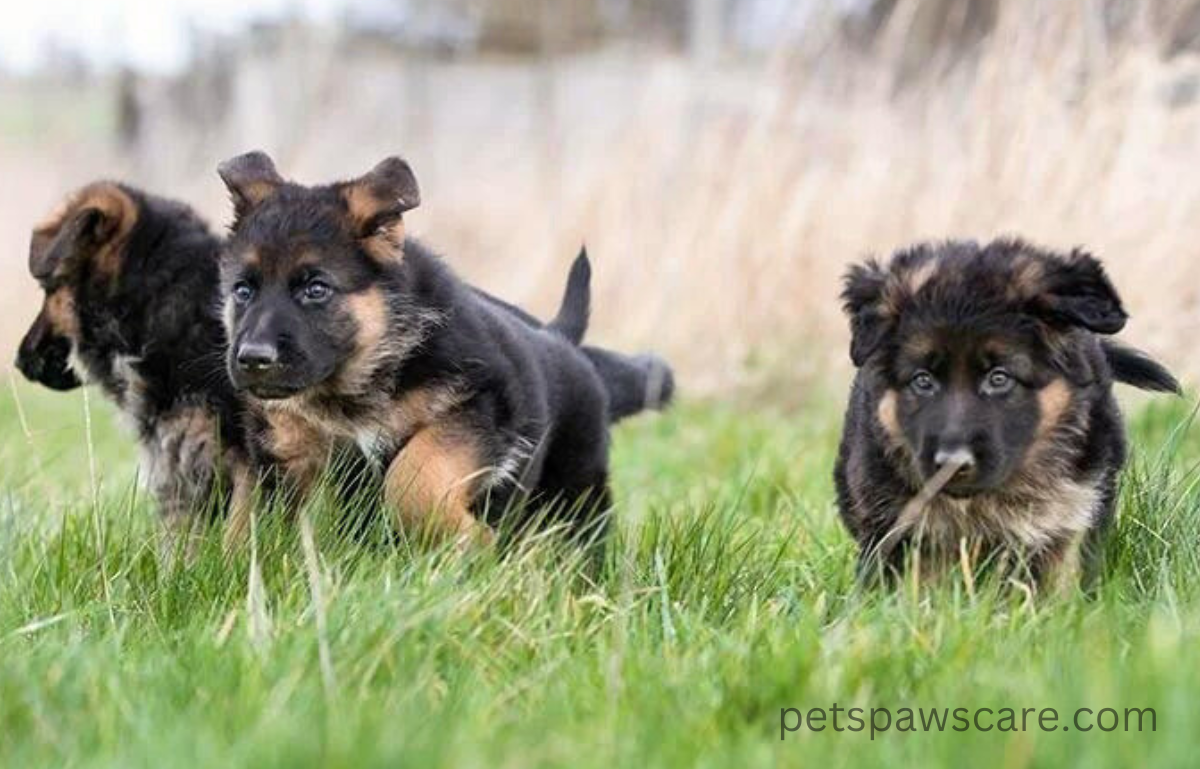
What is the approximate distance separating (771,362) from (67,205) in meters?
4.89

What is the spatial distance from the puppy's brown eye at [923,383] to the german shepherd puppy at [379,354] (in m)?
1.03

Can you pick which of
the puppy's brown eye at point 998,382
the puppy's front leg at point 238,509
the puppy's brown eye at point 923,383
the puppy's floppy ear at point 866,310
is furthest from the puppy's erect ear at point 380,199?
the puppy's brown eye at point 998,382

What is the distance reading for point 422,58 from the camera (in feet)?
71.1

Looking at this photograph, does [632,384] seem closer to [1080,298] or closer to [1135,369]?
[1135,369]

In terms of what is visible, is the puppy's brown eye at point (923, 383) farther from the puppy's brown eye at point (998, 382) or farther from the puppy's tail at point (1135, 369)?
the puppy's tail at point (1135, 369)

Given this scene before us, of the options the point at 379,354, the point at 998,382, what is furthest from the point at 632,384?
the point at 998,382

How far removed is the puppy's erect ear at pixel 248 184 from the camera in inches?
203

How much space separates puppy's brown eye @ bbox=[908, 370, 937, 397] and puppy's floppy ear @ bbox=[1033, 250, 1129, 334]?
30 cm

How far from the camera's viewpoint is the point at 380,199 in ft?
16.5

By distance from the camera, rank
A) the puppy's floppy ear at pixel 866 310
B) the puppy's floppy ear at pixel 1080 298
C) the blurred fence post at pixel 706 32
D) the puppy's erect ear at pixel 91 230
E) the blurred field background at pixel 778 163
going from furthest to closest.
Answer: the blurred fence post at pixel 706 32 < the blurred field background at pixel 778 163 < the puppy's erect ear at pixel 91 230 < the puppy's floppy ear at pixel 866 310 < the puppy's floppy ear at pixel 1080 298

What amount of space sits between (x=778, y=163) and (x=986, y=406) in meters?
6.11

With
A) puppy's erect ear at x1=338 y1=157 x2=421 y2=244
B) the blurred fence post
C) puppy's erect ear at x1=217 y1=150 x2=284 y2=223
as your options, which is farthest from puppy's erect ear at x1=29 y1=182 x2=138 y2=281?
the blurred fence post

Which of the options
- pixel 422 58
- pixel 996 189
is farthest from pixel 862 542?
pixel 422 58

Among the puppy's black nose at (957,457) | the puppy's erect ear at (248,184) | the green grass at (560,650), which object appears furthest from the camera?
the puppy's erect ear at (248,184)
